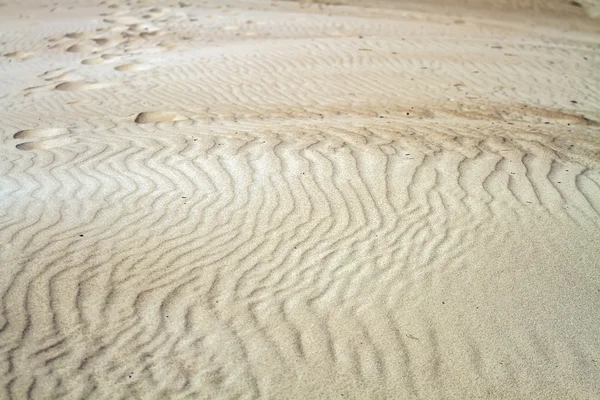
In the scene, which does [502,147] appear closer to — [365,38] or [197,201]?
[197,201]

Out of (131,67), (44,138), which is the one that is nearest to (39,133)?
(44,138)

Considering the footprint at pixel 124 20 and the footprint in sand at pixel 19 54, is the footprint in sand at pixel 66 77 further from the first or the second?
the footprint at pixel 124 20

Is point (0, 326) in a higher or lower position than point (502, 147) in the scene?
lower

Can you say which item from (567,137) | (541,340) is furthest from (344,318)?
(567,137)

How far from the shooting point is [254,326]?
133 inches

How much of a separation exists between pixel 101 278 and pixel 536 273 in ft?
8.99

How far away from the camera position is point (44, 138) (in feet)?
21.2

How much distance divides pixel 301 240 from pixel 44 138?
3.69 m

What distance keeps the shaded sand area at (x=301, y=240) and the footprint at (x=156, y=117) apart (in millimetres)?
40

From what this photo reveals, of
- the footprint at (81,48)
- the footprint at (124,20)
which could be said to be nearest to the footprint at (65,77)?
the footprint at (81,48)

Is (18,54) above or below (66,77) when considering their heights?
below

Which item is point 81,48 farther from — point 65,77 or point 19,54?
point 65,77

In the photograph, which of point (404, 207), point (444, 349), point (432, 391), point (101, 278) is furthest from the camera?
point (404, 207)

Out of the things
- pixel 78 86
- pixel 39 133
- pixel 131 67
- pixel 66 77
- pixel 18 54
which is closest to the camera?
pixel 39 133
